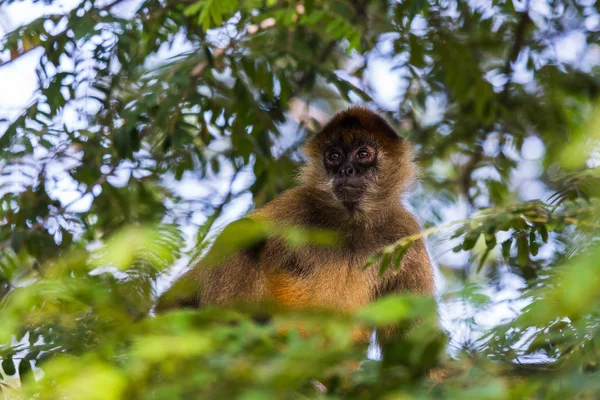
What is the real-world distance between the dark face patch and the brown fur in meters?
0.03

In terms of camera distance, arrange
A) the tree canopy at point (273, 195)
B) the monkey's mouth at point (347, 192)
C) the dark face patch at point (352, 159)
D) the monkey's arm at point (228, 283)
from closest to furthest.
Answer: the tree canopy at point (273, 195) < the monkey's arm at point (228, 283) < the monkey's mouth at point (347, 192) < the dark face patch at point (352, 159)

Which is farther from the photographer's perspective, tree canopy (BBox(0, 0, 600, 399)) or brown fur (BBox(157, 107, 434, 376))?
brown fur (BBox(157, 107, 434, 376))

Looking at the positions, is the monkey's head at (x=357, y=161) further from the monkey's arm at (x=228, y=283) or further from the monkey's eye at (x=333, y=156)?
the monkey's arm at (x=228, y=283)

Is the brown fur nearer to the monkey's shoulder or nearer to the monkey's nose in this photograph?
the monkey's shoulder

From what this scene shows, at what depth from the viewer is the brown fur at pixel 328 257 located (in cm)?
629

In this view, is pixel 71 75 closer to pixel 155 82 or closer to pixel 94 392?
pixel 155 82

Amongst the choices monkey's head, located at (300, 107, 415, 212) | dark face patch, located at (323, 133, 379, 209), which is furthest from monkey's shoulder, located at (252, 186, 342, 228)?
dark face patch, located at (323, 133, 379, 209)

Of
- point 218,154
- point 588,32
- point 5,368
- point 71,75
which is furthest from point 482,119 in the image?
point 5,368

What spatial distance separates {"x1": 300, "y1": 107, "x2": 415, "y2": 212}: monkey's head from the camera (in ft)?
22.6

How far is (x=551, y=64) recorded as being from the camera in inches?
330

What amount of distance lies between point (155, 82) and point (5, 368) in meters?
2.91

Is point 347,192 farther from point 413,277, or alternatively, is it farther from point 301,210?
point 413,277

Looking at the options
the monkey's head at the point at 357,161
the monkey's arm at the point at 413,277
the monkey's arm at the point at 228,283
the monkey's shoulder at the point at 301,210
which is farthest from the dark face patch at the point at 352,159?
the monkey's arm at the point at 228,283

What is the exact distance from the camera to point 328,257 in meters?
6.48
